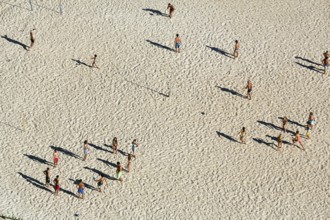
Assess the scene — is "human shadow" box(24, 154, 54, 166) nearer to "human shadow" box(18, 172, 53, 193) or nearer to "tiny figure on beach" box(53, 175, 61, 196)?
"human shadow" box(18, 172, 53, 193)

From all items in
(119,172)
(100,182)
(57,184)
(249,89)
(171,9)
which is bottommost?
(57,184)

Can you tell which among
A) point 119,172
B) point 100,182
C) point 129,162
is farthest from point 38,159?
point 129,162

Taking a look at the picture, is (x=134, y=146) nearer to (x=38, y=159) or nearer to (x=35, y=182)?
(x=38, y=159)

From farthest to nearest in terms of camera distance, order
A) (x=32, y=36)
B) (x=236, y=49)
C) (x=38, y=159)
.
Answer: (x=236, y=49) → (x=32, y=36) → (x=38, y=159)

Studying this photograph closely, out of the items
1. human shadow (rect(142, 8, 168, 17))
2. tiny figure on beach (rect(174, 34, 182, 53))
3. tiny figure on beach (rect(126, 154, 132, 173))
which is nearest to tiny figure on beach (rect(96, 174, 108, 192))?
tiny figure on beach (rect(126, 154, 132, 173))

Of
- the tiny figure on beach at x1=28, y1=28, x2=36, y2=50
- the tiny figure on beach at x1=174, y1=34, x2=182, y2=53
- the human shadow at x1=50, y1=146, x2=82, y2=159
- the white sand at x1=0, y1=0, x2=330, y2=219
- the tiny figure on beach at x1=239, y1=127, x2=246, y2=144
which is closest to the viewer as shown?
the white sand at x1=0, y1=0, x2=330, y2=219

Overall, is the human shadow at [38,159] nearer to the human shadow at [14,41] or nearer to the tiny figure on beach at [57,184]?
the tiny figure on beach at [57,184]

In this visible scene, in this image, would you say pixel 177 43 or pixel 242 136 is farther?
pixel 177 43

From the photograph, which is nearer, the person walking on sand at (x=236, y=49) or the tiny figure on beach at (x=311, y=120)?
the tiny figure on beach at (x=311, y=120)

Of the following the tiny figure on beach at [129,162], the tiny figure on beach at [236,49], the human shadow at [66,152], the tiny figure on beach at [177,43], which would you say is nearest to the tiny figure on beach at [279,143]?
the tiny figure on beach at [236,49]
